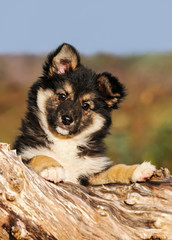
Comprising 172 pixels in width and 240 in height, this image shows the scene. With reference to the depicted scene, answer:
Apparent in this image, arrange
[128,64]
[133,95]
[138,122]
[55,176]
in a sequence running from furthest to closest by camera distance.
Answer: [128,64] < [133,95] < [138,122] < [55,176]

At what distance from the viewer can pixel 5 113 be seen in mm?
20141

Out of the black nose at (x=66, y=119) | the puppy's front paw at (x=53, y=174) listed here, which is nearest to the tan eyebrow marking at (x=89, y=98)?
the black nose at (x=66, y=119)

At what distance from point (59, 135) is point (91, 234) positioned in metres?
1.72

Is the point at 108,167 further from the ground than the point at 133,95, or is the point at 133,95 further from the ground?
the point at 133,95

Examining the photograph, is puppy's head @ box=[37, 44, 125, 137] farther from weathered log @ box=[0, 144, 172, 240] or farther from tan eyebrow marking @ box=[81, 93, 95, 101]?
weathered log @ box=[0, 144, 172, 240]

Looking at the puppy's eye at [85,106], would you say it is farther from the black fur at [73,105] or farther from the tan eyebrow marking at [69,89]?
the tan eyebrow marking at [69,89]

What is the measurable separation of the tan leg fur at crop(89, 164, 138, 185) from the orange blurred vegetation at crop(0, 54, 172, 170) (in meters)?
8.60

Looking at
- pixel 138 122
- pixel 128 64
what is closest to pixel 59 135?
pixel 138 122

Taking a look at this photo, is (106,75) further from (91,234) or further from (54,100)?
(91,234)

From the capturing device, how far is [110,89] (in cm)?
553

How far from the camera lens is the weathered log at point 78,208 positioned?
11.1ft

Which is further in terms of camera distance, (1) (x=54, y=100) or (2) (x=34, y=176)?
(1) (x=54, y=100)

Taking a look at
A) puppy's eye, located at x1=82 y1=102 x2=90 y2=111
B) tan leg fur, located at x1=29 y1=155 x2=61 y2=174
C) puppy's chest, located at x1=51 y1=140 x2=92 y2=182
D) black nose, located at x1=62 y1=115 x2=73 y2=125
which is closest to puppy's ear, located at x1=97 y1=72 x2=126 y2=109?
puppy's eye, located at x1=82 y1=102 x2=90 y2=111

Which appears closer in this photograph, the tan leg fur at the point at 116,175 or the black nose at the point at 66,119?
the tan leg fur at the point at 116,175
